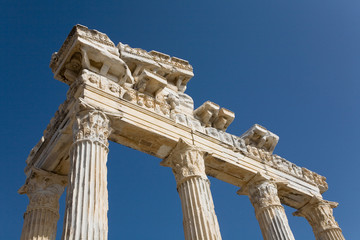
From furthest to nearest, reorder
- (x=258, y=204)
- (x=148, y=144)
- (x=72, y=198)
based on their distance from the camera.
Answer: (x=258, y=204) < (x=148, y=144) < (x=72, y=198)

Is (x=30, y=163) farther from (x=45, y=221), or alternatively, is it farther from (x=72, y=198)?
(x=72, y=198)

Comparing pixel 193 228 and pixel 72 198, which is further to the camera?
pixel 193 228

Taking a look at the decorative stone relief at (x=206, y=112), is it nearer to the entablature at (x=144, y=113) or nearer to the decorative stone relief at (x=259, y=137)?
the entablature at (x=144, y=113)

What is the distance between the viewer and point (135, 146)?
15.5 metres

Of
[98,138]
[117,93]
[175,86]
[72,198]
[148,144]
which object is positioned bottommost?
[72,198]

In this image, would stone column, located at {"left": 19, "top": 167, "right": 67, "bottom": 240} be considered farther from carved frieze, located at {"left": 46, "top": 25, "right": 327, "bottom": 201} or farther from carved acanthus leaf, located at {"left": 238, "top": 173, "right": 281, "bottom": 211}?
carved acanthus leaf, located at {"left": 238, "top": 173, "right": 281, "bottom": 211}

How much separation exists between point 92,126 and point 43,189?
4.01 meters

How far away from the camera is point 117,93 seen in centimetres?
1487

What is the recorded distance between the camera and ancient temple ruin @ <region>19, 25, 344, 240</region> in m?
12.0

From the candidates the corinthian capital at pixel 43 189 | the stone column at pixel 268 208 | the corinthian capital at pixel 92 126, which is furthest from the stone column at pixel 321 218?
the corinthian capital at pixel 43 189

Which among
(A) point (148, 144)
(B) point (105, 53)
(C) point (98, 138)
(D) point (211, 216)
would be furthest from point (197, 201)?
(B) point (105, 53)

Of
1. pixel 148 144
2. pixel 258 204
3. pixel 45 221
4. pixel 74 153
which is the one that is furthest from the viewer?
pixel 258 204

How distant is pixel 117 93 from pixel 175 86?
4.57 meters

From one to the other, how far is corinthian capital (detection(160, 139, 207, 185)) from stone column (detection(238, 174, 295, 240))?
373 centimetres
